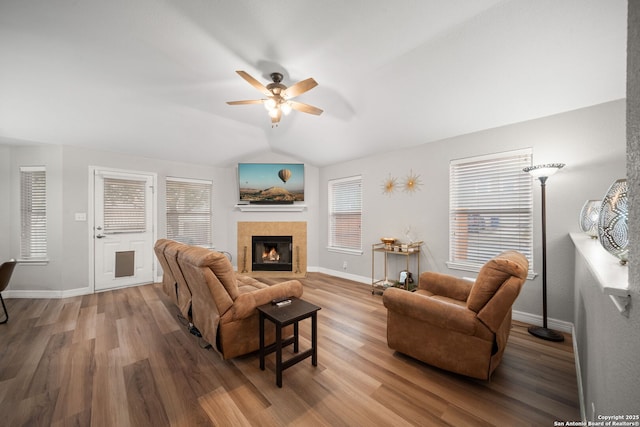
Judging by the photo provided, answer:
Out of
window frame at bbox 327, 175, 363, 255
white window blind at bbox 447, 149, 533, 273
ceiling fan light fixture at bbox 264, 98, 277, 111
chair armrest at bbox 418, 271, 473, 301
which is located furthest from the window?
ceiling fan light fixture at bbox 264, 98, 277, 111

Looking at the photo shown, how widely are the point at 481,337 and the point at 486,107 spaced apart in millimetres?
2518

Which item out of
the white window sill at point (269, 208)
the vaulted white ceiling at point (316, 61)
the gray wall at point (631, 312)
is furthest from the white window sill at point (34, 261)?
the gray wall at point (631, 312)

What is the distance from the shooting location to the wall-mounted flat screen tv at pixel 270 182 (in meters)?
5.18

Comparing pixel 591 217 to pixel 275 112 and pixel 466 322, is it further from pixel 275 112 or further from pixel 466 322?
pixel 275 112

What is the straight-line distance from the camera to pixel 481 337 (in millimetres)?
1766

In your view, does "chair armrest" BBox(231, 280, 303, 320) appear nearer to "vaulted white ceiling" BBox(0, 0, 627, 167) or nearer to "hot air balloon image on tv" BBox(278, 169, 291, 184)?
"vaulted white ceiling" BBox(0, 0, 627, 167)

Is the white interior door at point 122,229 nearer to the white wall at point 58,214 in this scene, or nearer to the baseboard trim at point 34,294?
the white wall at point 58,214

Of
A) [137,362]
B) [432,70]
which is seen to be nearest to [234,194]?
[137,362]

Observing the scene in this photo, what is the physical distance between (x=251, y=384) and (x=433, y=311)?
61.0 inches

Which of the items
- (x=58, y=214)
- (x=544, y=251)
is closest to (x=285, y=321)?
(x=544, y=251)

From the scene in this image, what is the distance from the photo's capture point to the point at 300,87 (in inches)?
90.9

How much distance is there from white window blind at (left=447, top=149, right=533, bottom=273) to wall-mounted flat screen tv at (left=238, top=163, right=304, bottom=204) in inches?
120

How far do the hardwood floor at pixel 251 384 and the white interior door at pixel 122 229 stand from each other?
143 cm

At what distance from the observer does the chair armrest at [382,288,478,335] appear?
1782 mm
